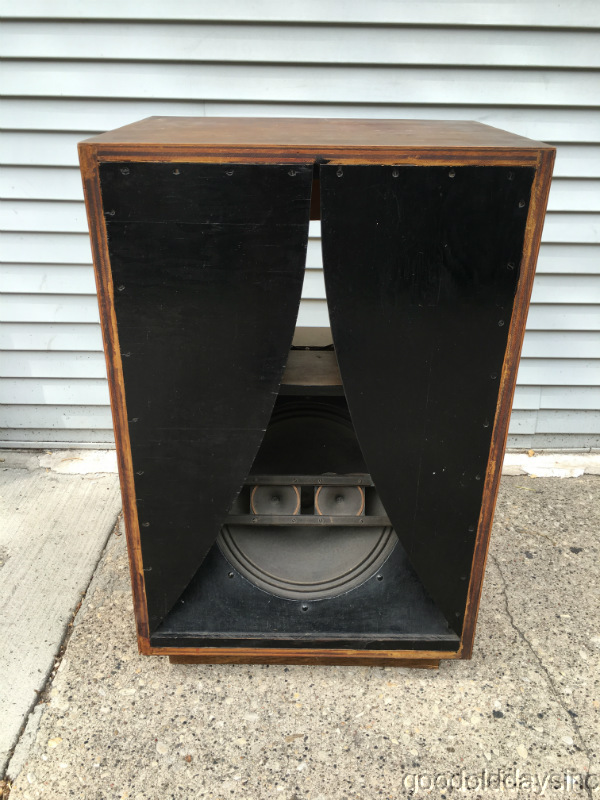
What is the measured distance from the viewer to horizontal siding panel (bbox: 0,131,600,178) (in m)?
2.35

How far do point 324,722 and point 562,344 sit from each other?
180cm

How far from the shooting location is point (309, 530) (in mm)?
1741

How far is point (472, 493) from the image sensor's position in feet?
4.89

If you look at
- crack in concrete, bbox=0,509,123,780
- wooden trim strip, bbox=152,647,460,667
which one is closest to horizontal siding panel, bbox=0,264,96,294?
crack in concrete, bbox=0,509,123,780

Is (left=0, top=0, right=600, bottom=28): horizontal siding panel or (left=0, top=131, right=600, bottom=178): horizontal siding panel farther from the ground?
(left=0, top=0, right=600, bottom=28): horizontal siding panel

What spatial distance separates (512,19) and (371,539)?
1829 millimetres

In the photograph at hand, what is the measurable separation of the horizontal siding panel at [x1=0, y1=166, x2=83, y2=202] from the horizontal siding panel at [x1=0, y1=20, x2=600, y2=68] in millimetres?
375

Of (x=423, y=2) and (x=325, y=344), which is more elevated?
(x=423, y=2)

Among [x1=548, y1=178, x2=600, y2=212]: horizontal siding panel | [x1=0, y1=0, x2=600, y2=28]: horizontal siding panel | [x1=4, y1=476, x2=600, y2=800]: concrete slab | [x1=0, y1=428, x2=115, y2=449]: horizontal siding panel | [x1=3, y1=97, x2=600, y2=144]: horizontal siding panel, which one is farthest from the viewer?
[x1=0, y1=428, x2=115, y2=449]: horizontal siding panel

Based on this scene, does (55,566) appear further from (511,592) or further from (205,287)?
(511,592)

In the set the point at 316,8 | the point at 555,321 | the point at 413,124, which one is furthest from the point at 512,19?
the point at 555,321

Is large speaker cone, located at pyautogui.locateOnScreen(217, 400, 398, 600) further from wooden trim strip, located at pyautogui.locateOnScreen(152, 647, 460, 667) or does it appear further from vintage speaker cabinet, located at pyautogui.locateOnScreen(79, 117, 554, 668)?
wooden trim strip, located at pyautogui.locateOnScreen(152, 647, 460, 667)

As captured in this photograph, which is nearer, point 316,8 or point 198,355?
point 198,355

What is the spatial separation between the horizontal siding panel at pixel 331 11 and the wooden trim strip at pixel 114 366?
1293 mm
